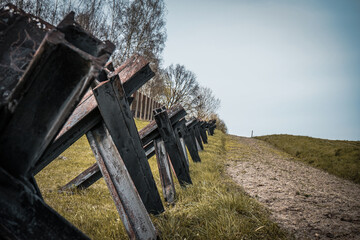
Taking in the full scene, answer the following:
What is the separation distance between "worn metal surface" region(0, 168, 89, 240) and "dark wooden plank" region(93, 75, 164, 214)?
87 centimetres

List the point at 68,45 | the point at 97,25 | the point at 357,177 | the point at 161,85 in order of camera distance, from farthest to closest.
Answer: the point at 161,85 < the point at 97,25 < the point at 357,177 < the point at 68,45

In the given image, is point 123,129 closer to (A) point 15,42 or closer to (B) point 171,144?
(A) point 15,42

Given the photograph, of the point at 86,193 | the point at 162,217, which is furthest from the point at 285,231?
the point at 86,193

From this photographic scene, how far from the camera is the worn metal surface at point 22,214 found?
2.05 ft

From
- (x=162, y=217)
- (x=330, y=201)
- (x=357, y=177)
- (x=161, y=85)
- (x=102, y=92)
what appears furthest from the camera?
(x=161, y=85)

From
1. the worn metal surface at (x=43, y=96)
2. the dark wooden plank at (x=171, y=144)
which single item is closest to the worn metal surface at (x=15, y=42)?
the worn metal surface at (x=43, y=96)

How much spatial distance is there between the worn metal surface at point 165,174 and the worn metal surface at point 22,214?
2.23m

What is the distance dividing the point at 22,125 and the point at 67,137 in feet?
3.11

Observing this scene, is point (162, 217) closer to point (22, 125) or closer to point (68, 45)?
point (22, 125)

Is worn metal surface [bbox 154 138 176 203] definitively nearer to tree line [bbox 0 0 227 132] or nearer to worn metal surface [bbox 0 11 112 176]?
worn metal surface [bbox 0 11 112 176]

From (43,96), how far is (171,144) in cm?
253

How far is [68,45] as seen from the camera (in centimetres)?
55

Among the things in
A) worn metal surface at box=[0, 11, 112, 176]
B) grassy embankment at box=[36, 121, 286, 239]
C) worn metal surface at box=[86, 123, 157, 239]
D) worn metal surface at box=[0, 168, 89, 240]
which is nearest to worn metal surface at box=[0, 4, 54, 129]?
worn metal surface at box=[0, 11, 112, 176]

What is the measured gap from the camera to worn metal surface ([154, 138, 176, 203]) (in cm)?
283
